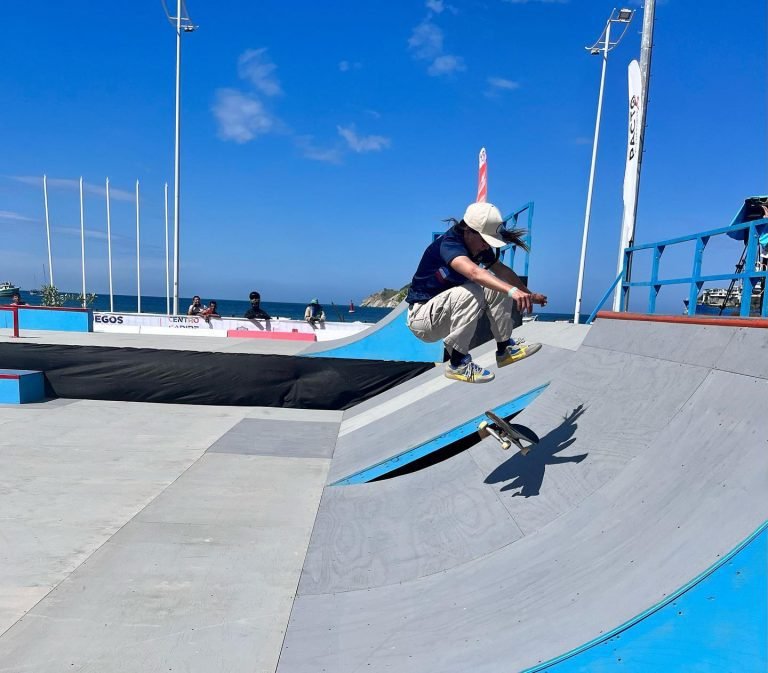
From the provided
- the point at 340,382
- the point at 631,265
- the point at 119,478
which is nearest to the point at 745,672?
the point at 119,478

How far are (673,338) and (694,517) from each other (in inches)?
82.4

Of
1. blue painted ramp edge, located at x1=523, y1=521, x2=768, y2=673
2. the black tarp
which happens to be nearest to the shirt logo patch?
blue painted ramp edge, located at x1=523, y1=521, x2=768, y2=673

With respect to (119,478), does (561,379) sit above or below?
above

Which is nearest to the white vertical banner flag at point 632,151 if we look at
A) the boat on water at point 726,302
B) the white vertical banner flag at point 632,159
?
the white vertical banner flag at point 632,159

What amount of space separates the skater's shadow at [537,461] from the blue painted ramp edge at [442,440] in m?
0.84

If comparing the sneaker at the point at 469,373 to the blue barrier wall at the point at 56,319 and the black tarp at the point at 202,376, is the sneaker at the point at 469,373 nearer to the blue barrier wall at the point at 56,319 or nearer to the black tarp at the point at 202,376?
the black tarp at the point at 202,376

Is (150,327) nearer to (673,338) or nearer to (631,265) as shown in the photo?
(631,265)

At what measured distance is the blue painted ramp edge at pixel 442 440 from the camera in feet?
17.9

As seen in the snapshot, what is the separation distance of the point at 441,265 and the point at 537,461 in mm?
1824

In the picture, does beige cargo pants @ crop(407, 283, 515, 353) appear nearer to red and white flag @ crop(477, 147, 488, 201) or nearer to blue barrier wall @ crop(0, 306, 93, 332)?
red and white flag @ crop(477, 147, 488, 201)

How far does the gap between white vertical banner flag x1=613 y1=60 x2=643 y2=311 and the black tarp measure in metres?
4.93

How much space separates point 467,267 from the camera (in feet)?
11.3

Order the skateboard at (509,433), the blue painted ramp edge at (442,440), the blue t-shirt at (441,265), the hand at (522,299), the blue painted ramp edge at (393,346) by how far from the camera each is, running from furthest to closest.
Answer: the blue painted ramp edge at (393,346)
the blue painted ramp edge at (442,440)
the skateboard at (509,433)
the blue t-shirt at (441,265)
the hand at (522,299)

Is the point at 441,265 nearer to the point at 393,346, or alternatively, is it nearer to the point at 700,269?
the point at 700,269
